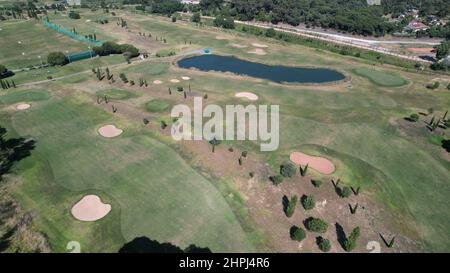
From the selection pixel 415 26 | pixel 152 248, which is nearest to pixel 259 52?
pixel 152 248

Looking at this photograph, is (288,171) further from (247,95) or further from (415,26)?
(415,26)

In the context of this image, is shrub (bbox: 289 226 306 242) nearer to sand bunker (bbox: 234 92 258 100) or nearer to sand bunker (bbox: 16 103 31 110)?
sand bunker (bbox: 234 92 258 100)

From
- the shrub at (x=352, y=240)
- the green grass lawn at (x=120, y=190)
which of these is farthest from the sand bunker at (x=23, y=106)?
the shrub at (x=352, y=240)

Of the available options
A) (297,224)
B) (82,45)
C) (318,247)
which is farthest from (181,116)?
(82,45)

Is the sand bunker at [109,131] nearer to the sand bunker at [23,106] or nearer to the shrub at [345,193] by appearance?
the sand bunker at [23,106]

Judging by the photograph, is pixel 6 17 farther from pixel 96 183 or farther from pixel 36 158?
pixel 96 183

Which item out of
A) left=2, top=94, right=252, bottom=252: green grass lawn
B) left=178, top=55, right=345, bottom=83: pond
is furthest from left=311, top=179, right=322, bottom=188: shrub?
left=178, top=55, right=345, bottom=83: pond
